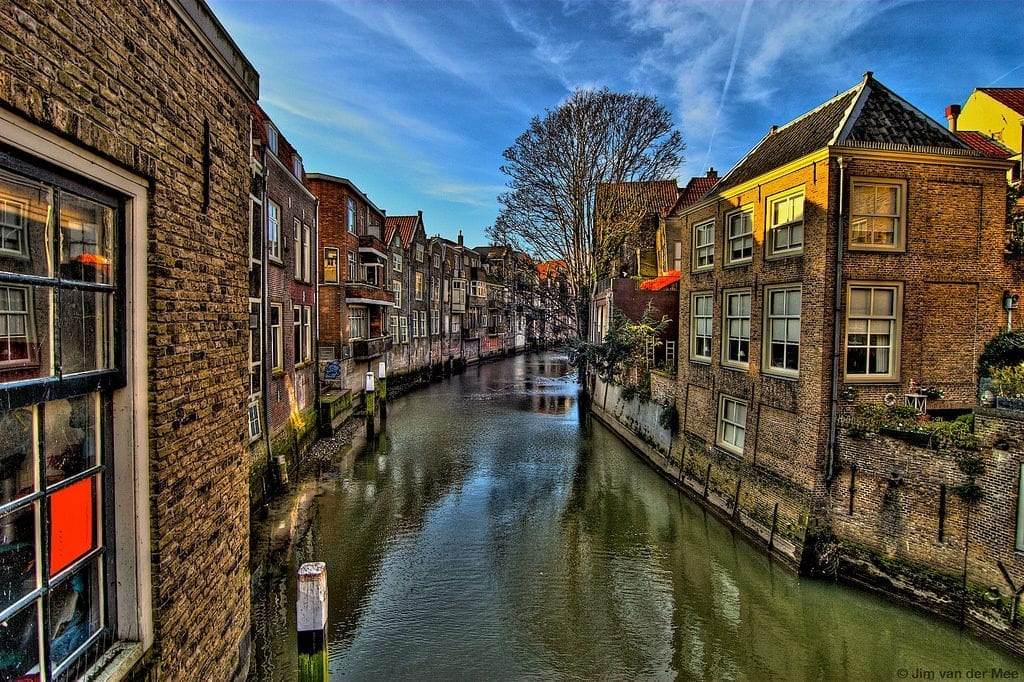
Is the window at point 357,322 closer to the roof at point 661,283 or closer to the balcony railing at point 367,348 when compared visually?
the balcony railing at point 367,348

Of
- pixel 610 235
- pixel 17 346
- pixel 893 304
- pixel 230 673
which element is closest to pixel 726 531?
pixel 893 304

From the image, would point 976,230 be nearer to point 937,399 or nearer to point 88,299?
point 937,399

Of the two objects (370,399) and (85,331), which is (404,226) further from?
(85,331)

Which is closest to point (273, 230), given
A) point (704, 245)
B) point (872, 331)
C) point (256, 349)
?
point (256, 349)

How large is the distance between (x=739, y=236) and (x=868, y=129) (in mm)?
3056

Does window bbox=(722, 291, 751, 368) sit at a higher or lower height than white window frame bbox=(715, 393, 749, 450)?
higher

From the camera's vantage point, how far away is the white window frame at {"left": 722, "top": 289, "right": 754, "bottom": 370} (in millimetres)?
11945

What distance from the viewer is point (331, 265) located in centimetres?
2180

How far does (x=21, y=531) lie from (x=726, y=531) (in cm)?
1145

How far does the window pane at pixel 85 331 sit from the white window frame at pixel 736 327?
1126cm

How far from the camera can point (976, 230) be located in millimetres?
9836

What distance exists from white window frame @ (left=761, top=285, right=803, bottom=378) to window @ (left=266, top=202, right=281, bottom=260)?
11.8 m

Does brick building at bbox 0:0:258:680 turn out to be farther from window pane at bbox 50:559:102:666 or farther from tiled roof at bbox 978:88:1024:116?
tiled roof at bbox 978:88:1024:116

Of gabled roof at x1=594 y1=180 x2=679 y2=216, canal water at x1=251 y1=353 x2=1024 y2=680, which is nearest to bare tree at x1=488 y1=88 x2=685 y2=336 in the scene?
gabled roof at x1=594 y1=180 x2=679 y2=216
